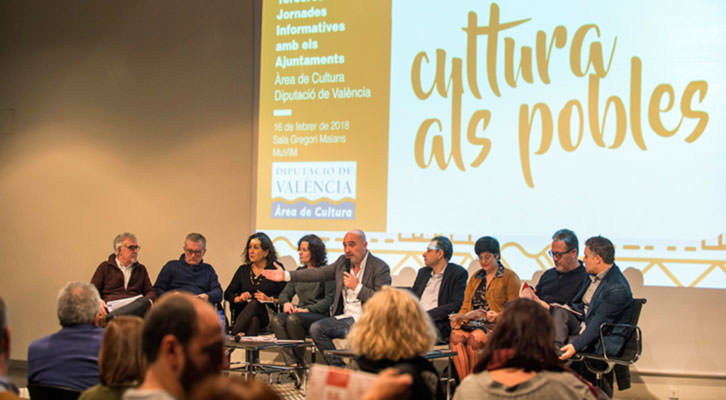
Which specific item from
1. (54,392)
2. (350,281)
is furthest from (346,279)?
(54,392)

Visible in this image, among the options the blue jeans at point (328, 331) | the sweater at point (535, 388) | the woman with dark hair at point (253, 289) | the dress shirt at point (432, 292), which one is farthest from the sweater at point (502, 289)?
the sweater at point (535, 388)

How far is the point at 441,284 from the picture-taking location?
188 inches

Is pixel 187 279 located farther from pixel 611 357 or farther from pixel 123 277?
pixel 611 357

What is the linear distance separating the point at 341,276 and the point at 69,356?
267 centimetres

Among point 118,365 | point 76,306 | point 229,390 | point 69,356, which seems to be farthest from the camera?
point 76,306

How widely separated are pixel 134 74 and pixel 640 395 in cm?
527

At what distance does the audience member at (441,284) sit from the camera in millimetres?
4672

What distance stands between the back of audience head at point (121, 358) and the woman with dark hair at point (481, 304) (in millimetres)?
2817

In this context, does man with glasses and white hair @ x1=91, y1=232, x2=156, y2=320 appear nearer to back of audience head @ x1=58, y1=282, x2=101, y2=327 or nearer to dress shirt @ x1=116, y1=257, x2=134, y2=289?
dress shirt @ x1=116, y1=257, x2=134, y2=289

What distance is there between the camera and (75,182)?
6.54 metres

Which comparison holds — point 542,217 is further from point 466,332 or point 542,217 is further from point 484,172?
point 466,332

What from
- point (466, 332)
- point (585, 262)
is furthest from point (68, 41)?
point (585, 262)

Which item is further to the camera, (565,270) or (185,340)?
(565,270)

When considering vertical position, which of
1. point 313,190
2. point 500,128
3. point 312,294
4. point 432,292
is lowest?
point 312,294
